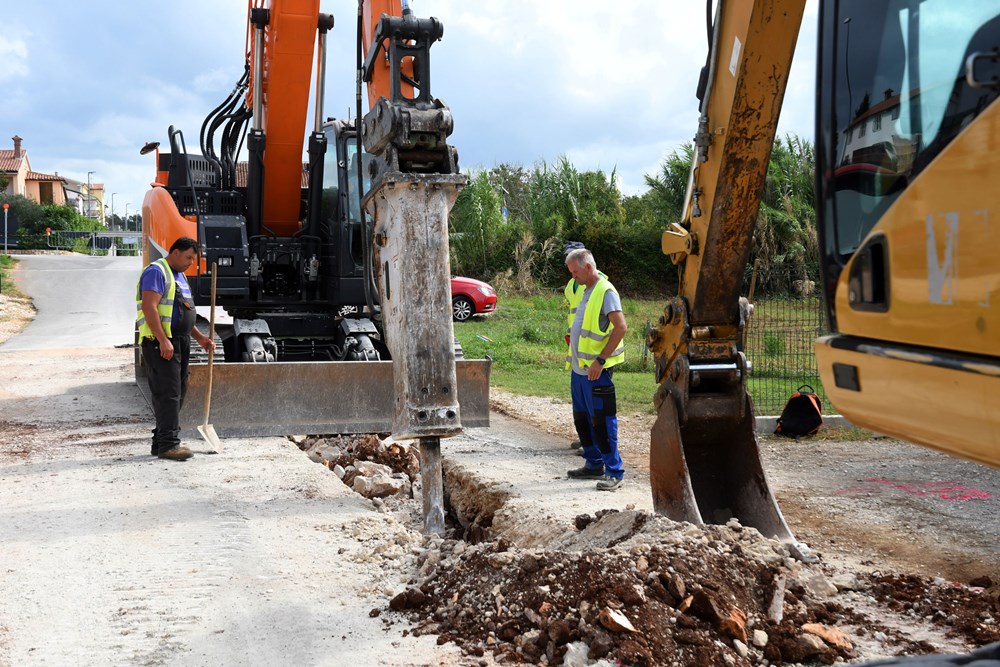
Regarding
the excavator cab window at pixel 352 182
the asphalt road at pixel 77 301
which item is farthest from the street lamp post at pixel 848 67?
the asphalt road at pixel 77 301

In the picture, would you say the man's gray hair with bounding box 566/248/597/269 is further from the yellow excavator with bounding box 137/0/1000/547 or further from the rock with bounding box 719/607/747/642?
the rock with bounding box 719/607/747/642

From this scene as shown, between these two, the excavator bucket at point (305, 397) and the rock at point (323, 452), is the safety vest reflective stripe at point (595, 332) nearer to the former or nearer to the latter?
the excavator bucket at point (305, 397)

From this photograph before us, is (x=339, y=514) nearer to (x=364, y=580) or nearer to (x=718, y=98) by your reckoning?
(x=364, y=580)

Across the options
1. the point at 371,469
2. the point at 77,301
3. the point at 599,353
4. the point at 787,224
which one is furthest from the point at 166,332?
the point at 77,301

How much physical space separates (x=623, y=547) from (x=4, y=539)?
11.6ft

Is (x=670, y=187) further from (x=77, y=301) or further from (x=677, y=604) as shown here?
(x=677, y=604)

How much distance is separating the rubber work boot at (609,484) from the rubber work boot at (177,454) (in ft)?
10.8

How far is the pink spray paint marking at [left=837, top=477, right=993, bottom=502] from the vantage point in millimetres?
6922

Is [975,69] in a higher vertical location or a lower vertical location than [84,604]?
higher

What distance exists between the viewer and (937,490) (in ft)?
23.4

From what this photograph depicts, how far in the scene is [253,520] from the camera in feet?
19.7

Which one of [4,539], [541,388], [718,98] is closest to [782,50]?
[718,98]

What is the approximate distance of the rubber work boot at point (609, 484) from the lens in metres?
6.98

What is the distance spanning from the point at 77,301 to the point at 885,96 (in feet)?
A: 89.6
